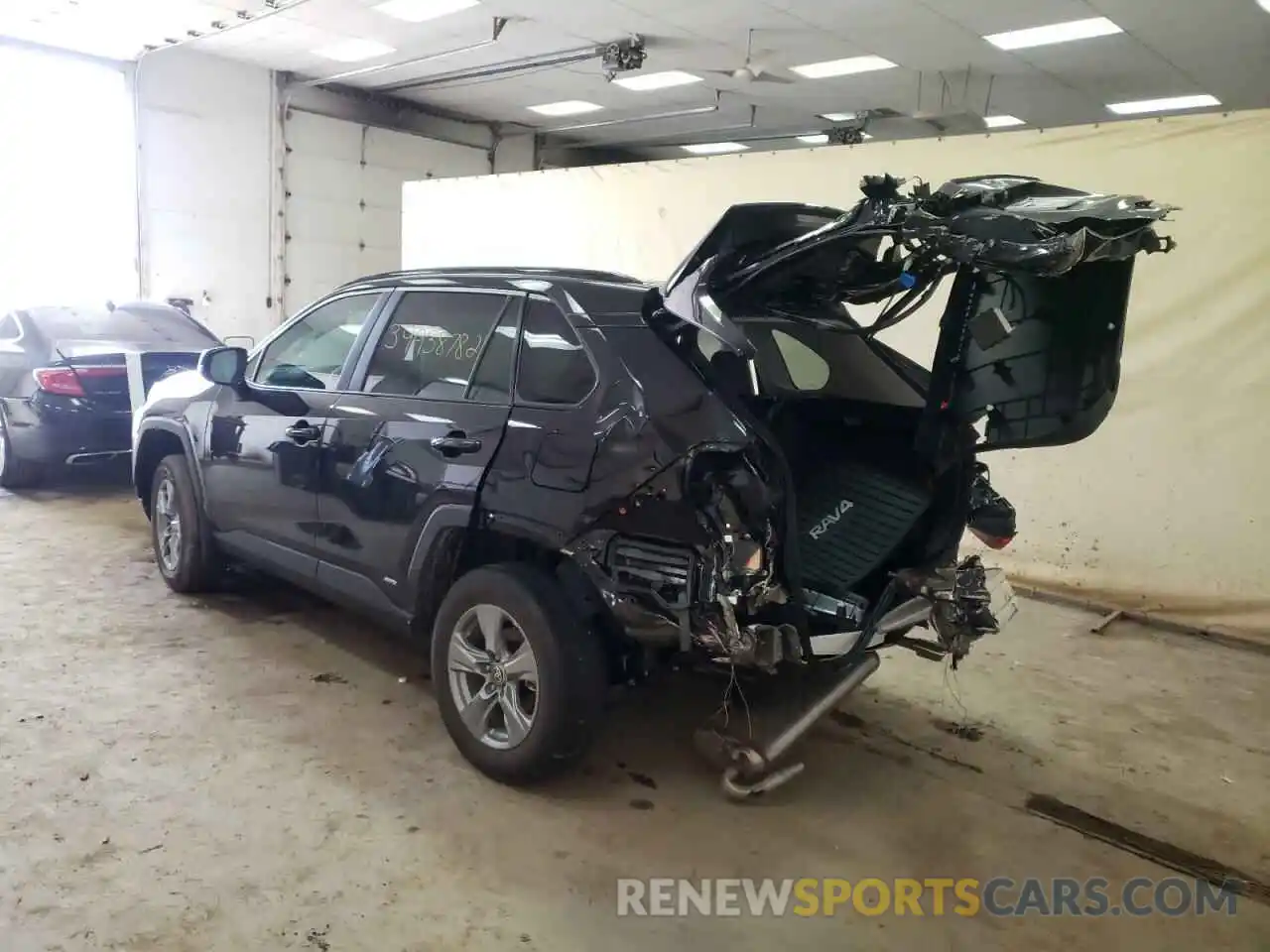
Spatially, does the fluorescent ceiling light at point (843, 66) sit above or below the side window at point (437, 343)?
above

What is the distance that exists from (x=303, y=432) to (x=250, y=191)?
935 cm

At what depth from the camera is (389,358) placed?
3578 mm

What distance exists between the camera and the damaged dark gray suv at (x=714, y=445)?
103 inches

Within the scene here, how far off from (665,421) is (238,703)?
208 cm

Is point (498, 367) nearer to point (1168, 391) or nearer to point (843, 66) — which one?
point (1168, 391)

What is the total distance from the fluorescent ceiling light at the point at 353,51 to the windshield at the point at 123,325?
440 cm

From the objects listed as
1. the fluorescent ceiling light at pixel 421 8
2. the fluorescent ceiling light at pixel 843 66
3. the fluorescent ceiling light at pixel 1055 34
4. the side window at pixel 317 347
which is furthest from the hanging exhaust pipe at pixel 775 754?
the fluorescent ceiling light at pixel 843 66

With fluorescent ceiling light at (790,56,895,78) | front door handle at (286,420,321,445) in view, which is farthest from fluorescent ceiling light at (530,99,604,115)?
front door handle at (286,420,321,445)

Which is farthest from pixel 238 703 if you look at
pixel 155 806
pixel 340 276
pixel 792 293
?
pixel 340 276

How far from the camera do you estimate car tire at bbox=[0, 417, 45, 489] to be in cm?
684

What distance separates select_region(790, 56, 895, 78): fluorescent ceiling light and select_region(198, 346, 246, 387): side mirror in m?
8.01

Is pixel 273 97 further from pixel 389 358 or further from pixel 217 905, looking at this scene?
pixel 217 905

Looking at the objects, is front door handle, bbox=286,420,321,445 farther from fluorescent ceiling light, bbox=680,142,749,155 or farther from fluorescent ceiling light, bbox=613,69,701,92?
fluorescent ceiling light, bbox=680,142,749,155

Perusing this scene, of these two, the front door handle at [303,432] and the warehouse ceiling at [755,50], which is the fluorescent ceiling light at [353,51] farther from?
the front door handle at [303,432]
